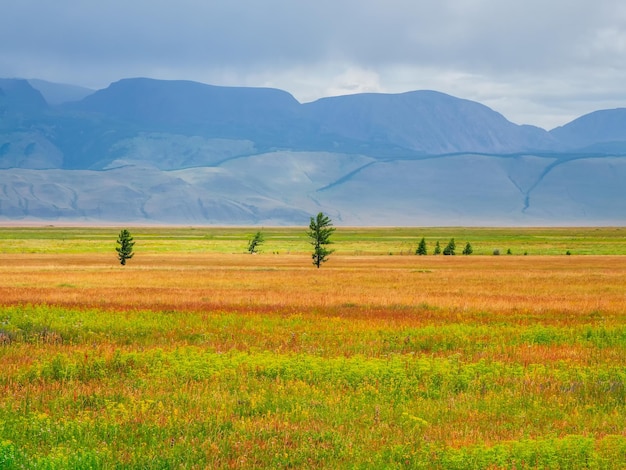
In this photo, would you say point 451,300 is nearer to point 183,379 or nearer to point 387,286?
point 387,286

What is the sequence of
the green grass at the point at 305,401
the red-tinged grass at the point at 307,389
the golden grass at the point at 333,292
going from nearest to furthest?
the green grass at the point at 305,401, the red-tinged grass at the point at 307,389, the golden grass at the point at 333,292

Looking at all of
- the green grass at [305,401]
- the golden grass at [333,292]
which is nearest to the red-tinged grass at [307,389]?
the green grass at [305,401]

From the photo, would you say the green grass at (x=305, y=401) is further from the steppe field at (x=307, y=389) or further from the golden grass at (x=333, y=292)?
the golden grass at (x=333, y=292)

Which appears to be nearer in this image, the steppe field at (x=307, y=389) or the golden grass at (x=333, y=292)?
the steppe field at (x=307, y=389)

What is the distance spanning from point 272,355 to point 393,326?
804 centimetres

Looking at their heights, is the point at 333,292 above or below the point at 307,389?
below

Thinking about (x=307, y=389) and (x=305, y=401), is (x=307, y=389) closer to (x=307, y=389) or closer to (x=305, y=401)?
(x=307, y=389)

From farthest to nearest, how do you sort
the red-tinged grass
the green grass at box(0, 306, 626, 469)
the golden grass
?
the golden grass → the red-tinged grass → the green grass at box(0, 306, 626, 469)

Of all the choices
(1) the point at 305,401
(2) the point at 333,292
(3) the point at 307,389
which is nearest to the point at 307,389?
(3) the point at 307,389

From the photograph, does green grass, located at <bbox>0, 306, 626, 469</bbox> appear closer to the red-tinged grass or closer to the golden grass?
the red-tinged grass

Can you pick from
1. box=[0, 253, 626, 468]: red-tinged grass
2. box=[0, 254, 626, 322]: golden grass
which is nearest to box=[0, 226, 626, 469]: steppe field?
box=[0, 253, 626, 468]: red-tinged grass

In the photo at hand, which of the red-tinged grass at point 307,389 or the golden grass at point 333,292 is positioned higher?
the red-tinged grass at point 307,389

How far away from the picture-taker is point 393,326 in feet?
83.9

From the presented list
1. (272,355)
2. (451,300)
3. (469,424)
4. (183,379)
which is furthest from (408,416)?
(451,300)
